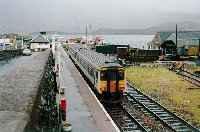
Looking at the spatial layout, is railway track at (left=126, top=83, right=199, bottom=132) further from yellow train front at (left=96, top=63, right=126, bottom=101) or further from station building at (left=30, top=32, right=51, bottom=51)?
station building at (left=30, top=32, right=51, bottom=51)

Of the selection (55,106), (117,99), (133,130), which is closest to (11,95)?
(55,106)

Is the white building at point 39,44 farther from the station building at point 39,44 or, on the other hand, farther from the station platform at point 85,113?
the station platform at point 85,113

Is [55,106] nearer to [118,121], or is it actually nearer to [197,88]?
[118,121]

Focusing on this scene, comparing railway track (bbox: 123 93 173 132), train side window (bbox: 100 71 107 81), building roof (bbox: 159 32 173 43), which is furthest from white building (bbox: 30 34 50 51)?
train side window (bbox: 100 71 107 81)

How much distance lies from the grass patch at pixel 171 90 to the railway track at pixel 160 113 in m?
0.66

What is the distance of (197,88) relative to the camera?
36.8 metres

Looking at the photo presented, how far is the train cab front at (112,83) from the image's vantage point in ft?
95.3

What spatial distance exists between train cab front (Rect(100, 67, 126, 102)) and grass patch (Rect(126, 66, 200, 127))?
3245 mm

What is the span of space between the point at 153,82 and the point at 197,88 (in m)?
5.93

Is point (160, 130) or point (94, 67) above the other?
point (94, 67)

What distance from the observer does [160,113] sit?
87.0 ft

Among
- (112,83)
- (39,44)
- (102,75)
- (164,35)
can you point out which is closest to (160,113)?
(112,83)

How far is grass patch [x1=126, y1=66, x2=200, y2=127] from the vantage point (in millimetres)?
27203

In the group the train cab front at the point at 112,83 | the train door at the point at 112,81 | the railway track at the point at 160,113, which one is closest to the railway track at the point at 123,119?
the train cab front at the point at 112,83
